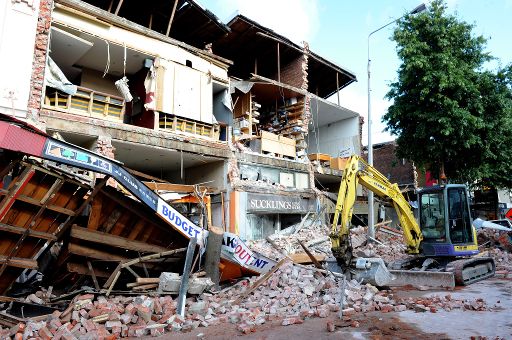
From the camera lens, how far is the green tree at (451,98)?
54.9 ft

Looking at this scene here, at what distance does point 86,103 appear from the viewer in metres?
13.3

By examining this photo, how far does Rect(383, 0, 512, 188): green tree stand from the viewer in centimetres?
1673

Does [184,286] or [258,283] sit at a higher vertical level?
[184,286]

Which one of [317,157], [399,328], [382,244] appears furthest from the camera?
[317,157]

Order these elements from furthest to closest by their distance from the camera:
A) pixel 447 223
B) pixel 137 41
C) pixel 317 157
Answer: pixel 317 157 → pixel 137 41 → pixel 447 223

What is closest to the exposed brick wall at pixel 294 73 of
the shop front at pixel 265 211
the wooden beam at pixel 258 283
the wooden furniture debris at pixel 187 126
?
the shop front at pixel 265 211

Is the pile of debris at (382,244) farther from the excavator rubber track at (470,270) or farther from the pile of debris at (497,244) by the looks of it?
the pile of debris at (497,244)

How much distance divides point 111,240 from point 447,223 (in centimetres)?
916

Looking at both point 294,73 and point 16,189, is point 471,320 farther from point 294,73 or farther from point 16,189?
point 294,73

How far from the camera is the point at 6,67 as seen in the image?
1128cm

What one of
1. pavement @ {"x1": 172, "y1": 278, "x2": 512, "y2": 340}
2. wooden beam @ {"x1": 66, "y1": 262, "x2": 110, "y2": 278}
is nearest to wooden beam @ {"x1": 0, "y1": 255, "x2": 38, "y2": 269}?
wooden beam @ {"x1": 66, "y1": 262, "x2": 110, "y2": 278}

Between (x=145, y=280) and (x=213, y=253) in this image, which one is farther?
(x=213, y=253)

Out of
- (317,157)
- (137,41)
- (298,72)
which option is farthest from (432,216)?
(298,72)

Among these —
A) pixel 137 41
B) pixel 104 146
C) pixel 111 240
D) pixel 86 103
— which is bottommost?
pixel 111 240
